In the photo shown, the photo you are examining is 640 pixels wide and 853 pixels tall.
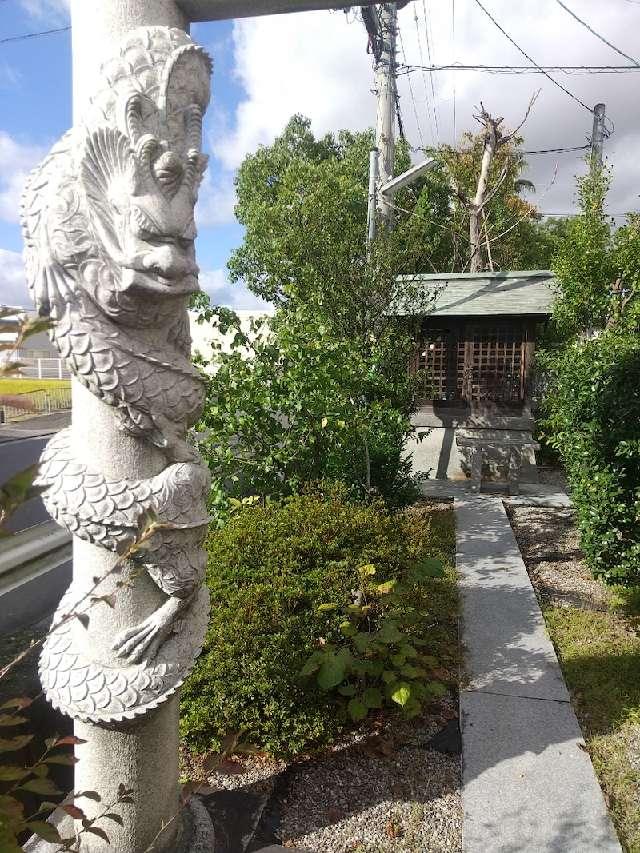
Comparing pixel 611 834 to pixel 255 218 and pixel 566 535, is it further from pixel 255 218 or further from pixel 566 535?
pixel 255 218

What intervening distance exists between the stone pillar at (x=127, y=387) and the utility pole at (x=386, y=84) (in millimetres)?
8568

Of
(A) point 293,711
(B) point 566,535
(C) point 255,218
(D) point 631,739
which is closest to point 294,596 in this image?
(A) point 293,711

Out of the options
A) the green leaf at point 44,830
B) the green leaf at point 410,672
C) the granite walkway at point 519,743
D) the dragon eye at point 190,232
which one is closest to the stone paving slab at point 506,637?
the granite walkway at point 519,743

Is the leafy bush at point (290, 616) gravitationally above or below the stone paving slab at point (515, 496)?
above

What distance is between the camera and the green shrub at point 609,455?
496 cm

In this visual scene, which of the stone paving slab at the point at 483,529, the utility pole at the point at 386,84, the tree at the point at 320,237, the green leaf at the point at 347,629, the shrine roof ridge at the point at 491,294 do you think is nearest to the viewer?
the green leaf at the point at 347,629

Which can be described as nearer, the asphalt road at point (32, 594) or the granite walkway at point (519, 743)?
the granite walkway at point (519, 743)

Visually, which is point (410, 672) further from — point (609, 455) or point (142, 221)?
point (609, 455)

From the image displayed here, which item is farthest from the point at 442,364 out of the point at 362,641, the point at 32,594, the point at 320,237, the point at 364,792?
the point at 364,792

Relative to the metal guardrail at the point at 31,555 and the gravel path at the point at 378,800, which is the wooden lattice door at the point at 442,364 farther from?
the gravel path at the point at 378,800

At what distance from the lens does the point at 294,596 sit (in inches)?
132

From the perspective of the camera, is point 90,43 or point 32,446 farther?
point 32,446

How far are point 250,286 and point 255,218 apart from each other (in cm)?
185

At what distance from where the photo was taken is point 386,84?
9.79 meters
